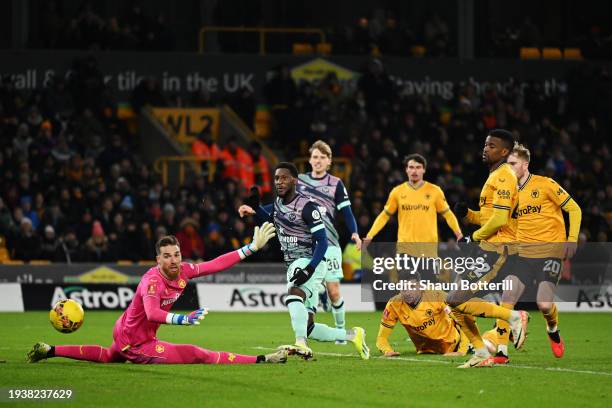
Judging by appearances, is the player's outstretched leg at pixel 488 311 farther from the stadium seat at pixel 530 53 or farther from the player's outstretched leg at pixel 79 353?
the stadium seat at pixel 530 53

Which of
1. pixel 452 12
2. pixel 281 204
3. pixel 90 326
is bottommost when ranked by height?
pixel 90 326

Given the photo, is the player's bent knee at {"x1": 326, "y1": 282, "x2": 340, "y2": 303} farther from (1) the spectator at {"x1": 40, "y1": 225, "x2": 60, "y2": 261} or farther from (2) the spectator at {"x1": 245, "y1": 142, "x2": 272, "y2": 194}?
(2) the spectator at {"x1": 245, "y1": 142, "x2": 272, "y2": 194}

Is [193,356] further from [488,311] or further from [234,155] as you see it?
[234,155]

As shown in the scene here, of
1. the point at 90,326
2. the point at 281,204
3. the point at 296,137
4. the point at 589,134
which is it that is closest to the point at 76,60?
the point at 296,137

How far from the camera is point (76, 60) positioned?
28.1 metres

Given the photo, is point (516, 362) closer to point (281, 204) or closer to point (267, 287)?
point (281, 204)

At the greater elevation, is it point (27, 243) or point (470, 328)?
point (27, 243)

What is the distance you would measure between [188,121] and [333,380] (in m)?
18.9

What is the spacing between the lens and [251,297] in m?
23.9

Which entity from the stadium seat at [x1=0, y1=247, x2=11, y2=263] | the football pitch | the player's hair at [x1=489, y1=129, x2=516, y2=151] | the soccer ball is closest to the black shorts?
the football pitch

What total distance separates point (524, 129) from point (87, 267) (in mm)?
11850

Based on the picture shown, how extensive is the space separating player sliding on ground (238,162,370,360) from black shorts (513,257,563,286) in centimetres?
188

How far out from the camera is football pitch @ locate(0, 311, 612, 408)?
32.1 feet

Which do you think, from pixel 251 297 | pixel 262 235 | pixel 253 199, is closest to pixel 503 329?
pixel 262 235
